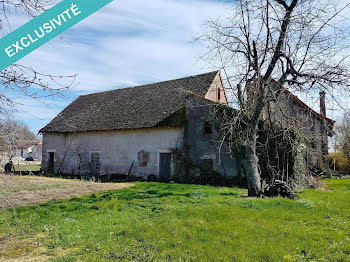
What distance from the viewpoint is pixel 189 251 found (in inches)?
206

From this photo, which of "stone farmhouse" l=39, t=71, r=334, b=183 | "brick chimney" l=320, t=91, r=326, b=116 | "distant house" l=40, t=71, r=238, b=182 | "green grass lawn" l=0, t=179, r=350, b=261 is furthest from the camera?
"distant house" l=40, t=71, r=238, b=182

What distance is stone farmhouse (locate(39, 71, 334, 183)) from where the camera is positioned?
57.1 ft

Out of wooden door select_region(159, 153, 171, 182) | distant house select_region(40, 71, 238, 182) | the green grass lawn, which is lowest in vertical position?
the green grass lawn

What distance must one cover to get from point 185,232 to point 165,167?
41.2 feet

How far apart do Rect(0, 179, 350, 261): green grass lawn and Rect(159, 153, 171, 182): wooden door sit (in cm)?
887


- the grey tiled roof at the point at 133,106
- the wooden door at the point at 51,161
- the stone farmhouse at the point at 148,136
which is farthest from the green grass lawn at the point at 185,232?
the wooden door at the point at 51,161

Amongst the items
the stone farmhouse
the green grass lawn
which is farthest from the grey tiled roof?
the green grass lawn

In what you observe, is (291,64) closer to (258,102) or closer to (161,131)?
(258,102)

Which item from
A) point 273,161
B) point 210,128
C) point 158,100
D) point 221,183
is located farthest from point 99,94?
point 273,161

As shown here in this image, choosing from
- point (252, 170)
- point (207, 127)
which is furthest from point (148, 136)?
point (252, 170)

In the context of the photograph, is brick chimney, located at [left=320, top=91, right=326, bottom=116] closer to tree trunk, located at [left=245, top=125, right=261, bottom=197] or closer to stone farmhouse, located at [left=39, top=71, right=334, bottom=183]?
tree trunk, located at [left=245, top=125, right=261, bottom=197]

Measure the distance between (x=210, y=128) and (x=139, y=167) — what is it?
19.3 ft

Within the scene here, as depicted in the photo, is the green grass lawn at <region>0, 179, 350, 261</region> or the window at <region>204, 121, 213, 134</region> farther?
the window at <region>204, 121, 213, 134</region>

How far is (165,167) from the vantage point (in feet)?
61.7
